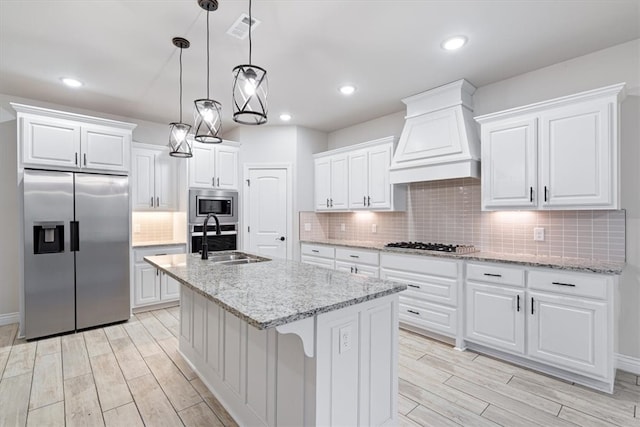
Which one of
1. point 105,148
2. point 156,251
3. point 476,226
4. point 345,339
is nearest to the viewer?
point 345,339

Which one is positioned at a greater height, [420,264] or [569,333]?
[420,264]

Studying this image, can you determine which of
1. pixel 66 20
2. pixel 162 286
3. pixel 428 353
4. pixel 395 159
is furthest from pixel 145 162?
pixel 428 353

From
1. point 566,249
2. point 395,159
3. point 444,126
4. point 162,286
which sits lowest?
point 162,286

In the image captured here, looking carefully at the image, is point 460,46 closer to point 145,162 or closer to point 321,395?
point 321,395

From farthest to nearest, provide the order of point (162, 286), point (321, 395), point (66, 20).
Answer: point (162, 286) < point (66, 20) < point (321, 395)

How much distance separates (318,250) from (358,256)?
0.81 metres

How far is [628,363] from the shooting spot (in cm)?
262

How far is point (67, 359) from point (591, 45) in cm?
534

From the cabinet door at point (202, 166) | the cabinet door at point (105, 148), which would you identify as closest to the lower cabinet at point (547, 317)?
the cabinet door at point (202, 166)

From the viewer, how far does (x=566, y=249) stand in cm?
289

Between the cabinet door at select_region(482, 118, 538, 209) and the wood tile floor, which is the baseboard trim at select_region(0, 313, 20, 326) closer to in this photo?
the wood tile floor

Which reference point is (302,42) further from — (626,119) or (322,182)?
(626,119)

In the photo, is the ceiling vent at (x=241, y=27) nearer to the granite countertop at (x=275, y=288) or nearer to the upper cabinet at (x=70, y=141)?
the granite countertop at (x=275, y=288)

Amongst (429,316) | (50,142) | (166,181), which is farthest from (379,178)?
(50,142)
